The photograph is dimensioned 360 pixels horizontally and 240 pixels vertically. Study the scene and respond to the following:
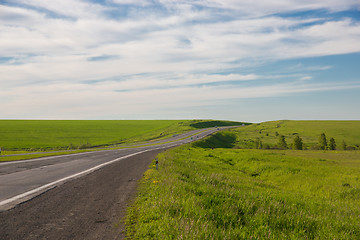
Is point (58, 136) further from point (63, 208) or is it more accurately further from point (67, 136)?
point (63, 208)

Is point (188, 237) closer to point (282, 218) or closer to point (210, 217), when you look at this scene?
point (210, 217)

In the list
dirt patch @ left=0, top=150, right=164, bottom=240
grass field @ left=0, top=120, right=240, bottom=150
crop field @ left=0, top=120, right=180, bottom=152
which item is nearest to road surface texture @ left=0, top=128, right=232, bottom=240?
dirt patch @ left=0, top=150, right=164, bottom=240

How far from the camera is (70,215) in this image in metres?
6.55

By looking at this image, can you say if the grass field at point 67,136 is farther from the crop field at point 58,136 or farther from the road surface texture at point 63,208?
the road surface texture at point 63,208

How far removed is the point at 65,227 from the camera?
572 centimetres

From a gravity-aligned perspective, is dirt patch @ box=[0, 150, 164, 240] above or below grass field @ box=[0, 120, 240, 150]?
above

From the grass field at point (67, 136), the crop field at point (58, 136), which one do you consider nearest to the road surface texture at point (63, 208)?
the grass field at point (67, 136)

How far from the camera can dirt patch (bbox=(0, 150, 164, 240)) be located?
17.6 feet

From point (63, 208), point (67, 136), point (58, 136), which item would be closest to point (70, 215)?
point (63, 208)

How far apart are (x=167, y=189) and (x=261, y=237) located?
3939 mm

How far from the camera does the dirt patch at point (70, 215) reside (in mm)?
5367

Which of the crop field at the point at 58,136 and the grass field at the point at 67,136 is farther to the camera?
the crop field at the point at 58,136

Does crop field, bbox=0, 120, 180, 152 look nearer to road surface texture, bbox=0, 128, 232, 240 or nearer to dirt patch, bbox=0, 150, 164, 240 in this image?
road surface texture, bbox=0, 128, 232, 240

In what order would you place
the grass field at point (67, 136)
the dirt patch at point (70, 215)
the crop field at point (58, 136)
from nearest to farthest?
the dirt patch at point (70, 215)
the grass field at point (67, 136)
the crop field at point (58, 136)
